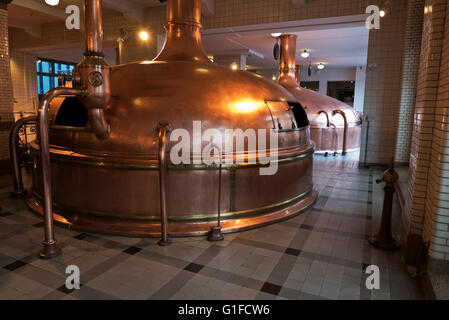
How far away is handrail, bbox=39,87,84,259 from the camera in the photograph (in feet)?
9.62

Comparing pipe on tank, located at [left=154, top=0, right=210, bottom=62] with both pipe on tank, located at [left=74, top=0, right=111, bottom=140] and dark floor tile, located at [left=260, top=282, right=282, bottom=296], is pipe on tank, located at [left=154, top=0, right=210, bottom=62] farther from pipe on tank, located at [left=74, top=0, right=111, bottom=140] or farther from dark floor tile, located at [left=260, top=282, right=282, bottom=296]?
dark floor tile, located at [left=260, top=282, right=282, bottom=296]

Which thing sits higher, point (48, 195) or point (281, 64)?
point (281, 64)

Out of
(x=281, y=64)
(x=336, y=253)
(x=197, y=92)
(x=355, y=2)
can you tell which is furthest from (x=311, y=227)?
(x=281, y=64)

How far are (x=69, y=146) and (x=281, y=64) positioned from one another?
281 inches

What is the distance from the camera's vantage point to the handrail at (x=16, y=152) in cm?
430

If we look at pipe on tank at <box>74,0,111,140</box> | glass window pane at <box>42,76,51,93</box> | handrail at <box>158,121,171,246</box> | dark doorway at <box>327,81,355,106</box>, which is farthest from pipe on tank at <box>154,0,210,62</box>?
dark doorway at <box>327,81,355,106</box>

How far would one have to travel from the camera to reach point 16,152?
179 inches

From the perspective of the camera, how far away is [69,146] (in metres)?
3.79

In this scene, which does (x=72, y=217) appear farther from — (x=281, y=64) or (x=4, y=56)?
(x=281, y=64)

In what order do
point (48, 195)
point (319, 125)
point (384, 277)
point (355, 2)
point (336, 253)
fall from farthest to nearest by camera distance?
1. point (319, 125)
2. point (355, 2)
3. point (336, 253)
4. point (48, 195)
5. point (384, 277)

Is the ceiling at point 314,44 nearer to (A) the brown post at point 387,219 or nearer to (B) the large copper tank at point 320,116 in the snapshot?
(B) the large copper tank at point 320,116

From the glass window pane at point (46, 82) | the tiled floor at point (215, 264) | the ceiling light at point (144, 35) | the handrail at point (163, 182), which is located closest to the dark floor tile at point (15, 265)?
the tiled floor at point (215, 264)

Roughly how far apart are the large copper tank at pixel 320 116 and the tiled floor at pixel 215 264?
534 cm

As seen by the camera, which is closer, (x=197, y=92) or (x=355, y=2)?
(x=197, y=92)
